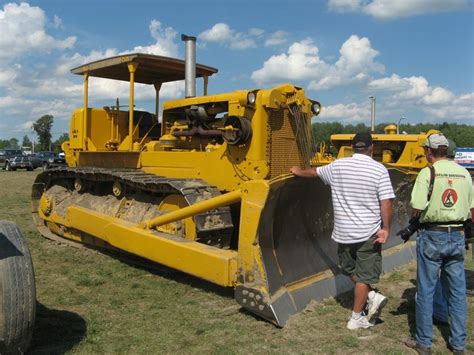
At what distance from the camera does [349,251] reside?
173 inches

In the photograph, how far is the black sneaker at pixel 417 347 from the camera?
12.6ft

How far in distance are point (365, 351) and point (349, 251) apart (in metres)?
0.87

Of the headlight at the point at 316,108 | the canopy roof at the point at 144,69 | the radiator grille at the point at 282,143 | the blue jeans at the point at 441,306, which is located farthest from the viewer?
the canopy roof at the point at 144,69

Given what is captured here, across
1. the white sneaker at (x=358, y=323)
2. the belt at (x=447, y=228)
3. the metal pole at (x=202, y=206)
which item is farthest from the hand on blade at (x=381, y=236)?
the metal pole at (x=202, y=206)

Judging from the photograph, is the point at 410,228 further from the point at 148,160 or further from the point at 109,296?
the point at 148,160

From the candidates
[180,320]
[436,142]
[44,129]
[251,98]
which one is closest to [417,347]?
[436,142]

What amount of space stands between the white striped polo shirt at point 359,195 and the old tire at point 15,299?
2523 millimetres

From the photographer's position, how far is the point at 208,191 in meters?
5.98

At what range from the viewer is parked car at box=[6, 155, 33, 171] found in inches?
1423

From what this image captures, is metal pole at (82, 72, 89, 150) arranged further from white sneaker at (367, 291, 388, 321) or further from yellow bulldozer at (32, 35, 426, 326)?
white sneaker at (367, 291, 388, 321)

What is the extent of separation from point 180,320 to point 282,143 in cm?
285

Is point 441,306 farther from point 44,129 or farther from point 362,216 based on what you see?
point 44,129

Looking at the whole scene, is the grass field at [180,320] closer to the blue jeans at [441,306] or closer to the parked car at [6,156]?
the blue jeans at [441,306]

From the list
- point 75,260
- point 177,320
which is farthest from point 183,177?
point 177,320
